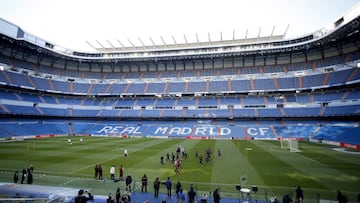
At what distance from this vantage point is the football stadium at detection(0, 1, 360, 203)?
960 inches

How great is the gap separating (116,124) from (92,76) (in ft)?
81.5

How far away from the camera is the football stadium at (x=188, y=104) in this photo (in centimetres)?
2439

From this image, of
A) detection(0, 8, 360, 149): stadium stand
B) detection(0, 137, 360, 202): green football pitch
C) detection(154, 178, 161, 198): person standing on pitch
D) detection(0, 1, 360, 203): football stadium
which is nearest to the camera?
detection(154, 178, 161, 198): person standing on pitch

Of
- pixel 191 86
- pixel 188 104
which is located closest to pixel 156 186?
pixel 188 104

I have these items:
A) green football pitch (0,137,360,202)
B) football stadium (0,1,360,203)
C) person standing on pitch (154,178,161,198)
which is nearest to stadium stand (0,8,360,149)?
football stadium (0,1,360,203)

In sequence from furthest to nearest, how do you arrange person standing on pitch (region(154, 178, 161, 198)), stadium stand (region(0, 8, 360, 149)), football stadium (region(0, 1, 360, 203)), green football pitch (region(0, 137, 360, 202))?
stadium stand (region(0, 8, 360, 149)) < football stadium (region(0, 1, 360, 203)) < green football pitch (region(0, 137, 360, 202)) < person standing on pitch (region(154, 178, 161, 198))

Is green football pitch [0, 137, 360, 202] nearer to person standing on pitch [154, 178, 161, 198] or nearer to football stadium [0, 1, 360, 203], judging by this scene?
football stadium [0, 1, 360, 203]

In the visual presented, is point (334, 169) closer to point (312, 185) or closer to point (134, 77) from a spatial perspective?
point (312, 185)

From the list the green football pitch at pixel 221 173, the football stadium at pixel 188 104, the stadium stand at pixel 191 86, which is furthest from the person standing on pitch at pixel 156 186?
the stadium stand at pixel 191 86

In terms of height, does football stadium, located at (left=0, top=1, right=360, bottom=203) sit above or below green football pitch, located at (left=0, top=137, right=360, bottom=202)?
above

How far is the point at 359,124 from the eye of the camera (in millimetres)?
39812

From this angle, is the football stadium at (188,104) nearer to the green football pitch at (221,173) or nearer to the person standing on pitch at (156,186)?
the green football pitch at (221,173)

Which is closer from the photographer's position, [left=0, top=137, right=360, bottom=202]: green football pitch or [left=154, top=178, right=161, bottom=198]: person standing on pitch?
[left=154, top=178, right=161, bottom=198]: person standing on pitch

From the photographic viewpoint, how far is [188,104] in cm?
6175
